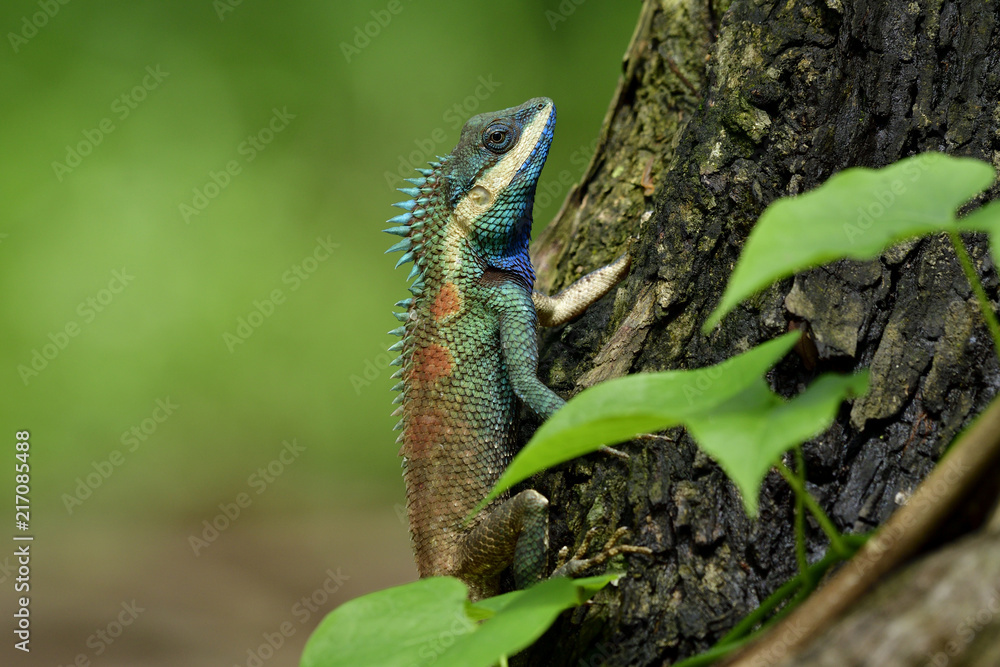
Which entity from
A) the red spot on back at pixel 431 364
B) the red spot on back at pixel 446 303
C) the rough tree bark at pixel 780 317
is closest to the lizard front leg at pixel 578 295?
the rough tree bark at pixel 780 317

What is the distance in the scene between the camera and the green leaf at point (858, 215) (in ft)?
2.49

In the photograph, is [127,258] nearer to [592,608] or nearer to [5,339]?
[5,339]

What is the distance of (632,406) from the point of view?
3.11 feet

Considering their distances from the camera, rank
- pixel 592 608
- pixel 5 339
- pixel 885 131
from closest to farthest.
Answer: pixel 592 608 < pixel 885 131 < pixel 5 339

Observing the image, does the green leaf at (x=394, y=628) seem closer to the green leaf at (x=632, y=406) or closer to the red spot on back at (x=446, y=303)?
the green leaf at (x=632, y=406)

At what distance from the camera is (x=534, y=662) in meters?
1.74

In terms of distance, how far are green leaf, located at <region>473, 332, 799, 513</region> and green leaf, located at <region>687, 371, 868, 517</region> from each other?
0.03m

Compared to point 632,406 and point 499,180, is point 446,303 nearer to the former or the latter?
point 499,180

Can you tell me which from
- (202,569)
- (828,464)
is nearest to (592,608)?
(828,464)

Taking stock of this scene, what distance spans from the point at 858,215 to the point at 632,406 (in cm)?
35

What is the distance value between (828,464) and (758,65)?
1.24m

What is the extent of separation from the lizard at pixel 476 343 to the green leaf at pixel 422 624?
0.73 metres

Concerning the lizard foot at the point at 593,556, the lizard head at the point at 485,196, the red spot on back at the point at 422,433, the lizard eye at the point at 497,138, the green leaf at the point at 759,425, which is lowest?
the lizard foot at the point at 593,556

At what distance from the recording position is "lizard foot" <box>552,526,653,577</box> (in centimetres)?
167
